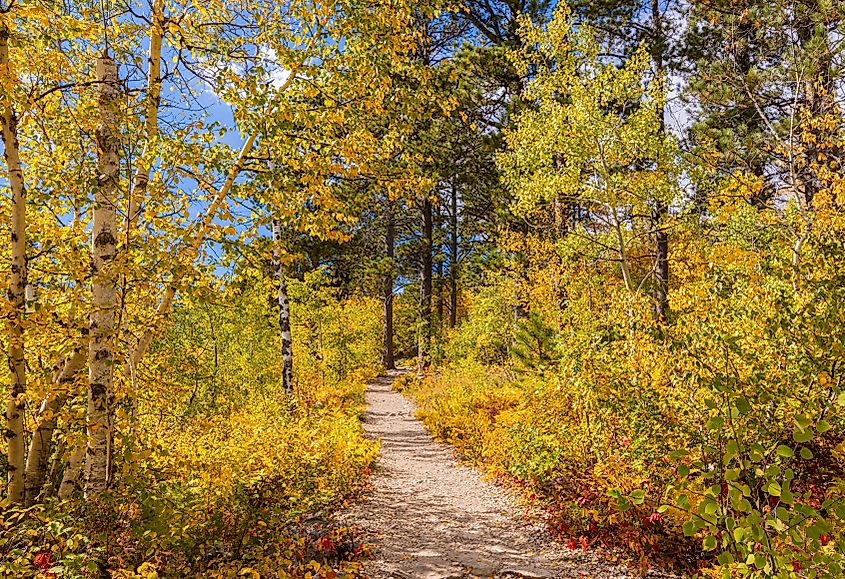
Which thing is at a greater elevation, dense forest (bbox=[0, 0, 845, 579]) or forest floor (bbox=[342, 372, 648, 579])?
dense forest (bbox=[0, 0, 845, 579])

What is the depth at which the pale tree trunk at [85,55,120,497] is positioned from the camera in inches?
156

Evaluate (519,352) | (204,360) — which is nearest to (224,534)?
(204,360)

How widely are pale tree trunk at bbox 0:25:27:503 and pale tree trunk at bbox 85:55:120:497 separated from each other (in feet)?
1.47

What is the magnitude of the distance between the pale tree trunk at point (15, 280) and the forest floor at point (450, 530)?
10.1ft

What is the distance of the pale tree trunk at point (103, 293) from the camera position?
396 centimetres

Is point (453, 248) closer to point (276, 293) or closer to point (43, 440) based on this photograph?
point (276, 293)

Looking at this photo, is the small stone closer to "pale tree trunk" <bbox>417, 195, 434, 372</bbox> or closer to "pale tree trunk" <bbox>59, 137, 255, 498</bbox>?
"pale tree trunk" <bbox>59, 137, 255, 498</bbox>

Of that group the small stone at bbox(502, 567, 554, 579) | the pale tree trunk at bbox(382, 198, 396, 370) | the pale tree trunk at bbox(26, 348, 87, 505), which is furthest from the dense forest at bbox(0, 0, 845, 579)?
the pale tree trunk at bbox(382, 198, 396, 370)

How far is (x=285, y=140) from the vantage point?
15.9 ft

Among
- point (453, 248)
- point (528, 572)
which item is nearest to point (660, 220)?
point (528, 572)

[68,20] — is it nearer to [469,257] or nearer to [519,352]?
[519,352]

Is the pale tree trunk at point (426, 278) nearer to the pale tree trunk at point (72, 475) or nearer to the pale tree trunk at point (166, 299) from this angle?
the pale tree trunk at point (166, 299)

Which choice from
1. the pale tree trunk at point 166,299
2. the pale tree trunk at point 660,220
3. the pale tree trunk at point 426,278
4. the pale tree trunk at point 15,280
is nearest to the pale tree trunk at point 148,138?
the pale tree trunk at point 166,299

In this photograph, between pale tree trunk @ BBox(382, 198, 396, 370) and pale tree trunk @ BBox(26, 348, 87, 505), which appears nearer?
pale tree trunk @ BBox(26, 348, 87, 505)
